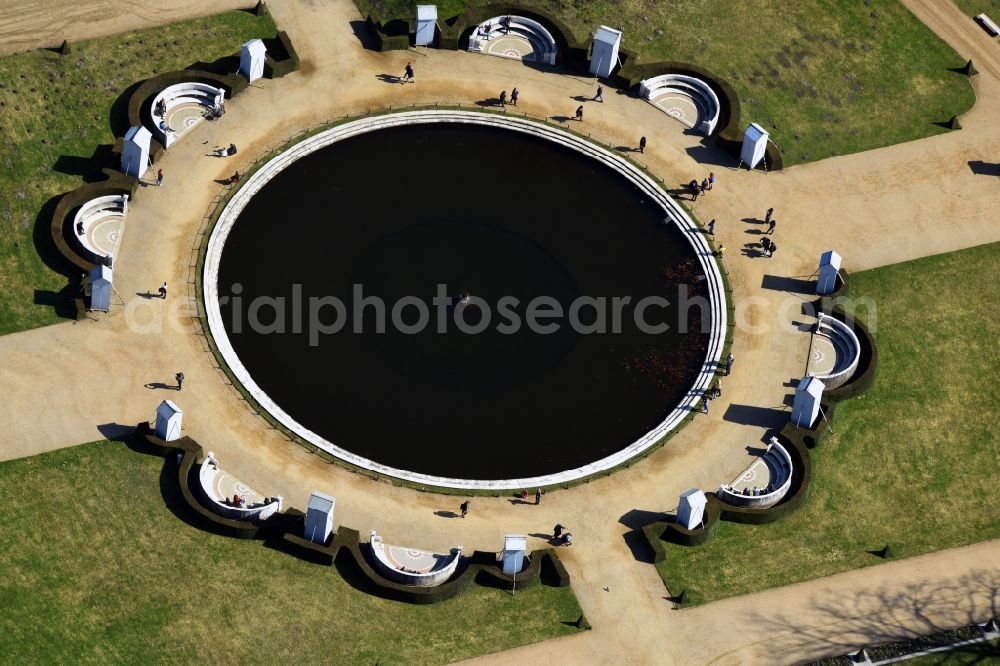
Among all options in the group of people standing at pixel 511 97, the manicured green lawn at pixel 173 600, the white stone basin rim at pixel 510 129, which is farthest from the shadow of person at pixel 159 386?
the group of people standing at pixel 511 97

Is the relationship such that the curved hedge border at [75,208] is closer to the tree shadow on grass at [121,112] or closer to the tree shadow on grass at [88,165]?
the tree shadow on grass at [88,165]

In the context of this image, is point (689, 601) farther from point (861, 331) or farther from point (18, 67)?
point (18, 67)

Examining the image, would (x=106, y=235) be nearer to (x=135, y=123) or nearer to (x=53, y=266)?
(x=53, y=266)

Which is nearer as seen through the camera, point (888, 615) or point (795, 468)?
point (888, 615)

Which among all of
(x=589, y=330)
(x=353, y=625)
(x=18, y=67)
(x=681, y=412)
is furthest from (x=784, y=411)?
(x=18, y=67)

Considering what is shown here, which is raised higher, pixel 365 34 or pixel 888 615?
pixel 365 34

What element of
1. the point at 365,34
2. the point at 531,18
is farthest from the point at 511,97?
the point at 365,34

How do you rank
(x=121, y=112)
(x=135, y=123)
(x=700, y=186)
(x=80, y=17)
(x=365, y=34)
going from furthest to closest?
(x=365, y=34) < (x=80, y=17) < (x=700, y=186) < (x=121, y=112) < (x=135, y=123)
